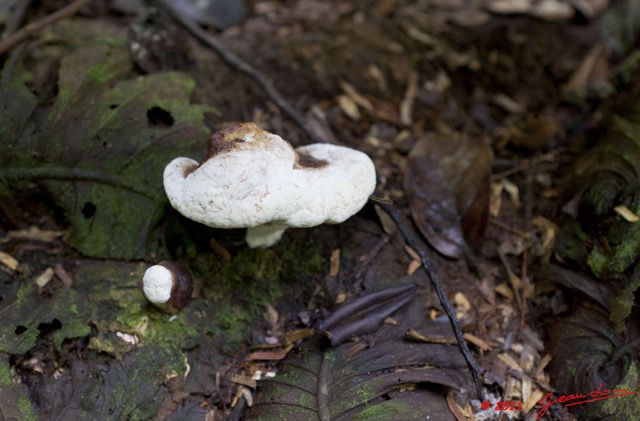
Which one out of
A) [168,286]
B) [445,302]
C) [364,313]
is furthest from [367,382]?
[168,286]

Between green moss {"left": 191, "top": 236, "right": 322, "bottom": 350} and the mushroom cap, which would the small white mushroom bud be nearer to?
green moss {"left": 191, "top": 236, "right": 322, "bottom": 350}

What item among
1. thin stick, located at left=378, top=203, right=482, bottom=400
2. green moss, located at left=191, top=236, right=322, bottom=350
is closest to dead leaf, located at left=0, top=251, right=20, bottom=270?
green moss, located at left=191, top=236, right=322, bottom=350

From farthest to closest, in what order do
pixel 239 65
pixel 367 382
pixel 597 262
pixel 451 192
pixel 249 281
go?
pixel 239 65, pixel 451 192, pixel 249 281, pixel 597 262, pixel 367 382

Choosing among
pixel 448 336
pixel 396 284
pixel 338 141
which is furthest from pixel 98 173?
pixel 448 336

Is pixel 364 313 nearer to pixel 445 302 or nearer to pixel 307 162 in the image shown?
pixel 445 302

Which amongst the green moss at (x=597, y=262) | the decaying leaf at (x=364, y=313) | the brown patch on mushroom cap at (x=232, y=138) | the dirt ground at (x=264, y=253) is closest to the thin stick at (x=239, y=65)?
the dirt ground at (x=264, y=253)
